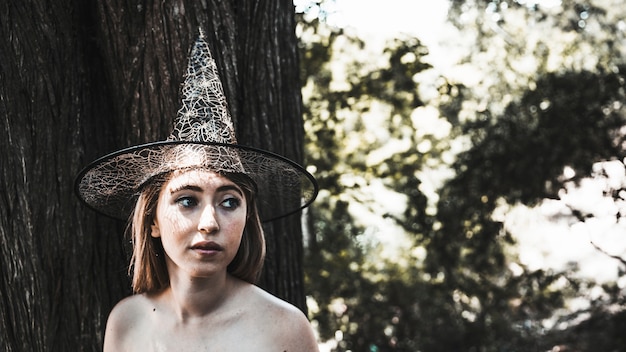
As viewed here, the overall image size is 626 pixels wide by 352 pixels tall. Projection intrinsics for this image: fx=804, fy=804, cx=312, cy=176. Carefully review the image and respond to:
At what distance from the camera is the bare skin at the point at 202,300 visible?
272 centimetres

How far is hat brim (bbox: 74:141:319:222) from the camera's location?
9.11 feet

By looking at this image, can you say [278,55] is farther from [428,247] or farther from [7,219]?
[428,247]

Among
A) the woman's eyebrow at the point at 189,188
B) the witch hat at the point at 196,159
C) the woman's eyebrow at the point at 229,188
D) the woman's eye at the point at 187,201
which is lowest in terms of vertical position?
the woman's eye at the point at 187,201

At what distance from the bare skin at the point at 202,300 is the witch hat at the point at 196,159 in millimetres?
89

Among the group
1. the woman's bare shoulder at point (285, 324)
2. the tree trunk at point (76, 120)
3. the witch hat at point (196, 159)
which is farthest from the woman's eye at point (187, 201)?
the tree trunk at point (76, 120)

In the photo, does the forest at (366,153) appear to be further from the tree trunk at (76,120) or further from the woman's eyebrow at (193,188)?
the woman's eyebrow at (193,188)

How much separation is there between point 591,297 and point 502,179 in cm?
196

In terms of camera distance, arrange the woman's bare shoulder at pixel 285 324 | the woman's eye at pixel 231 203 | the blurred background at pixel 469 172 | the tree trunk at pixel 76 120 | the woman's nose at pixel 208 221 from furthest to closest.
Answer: the blurred background at pixel 469 172
the tree trunk at pixel 76 120
the woman's bare shoulder at pixel 285 324
the woman's eye at pixel 231 203
the woman's nose at pixel 208 221

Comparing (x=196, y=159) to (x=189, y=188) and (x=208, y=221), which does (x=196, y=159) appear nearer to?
(x=189, y=188)

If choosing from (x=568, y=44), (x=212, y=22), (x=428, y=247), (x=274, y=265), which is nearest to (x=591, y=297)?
(x=428, y=247)

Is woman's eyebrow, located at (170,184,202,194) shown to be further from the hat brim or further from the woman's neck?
the woman's neck

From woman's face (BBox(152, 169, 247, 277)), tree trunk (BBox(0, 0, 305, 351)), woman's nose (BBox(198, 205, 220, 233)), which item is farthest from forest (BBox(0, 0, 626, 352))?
woman's nose (BBox(198, 205, 220, 233))

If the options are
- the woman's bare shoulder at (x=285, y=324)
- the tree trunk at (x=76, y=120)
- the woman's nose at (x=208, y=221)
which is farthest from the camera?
the tree trunk at (x=76, y=120)

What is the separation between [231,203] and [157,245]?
0.42 meters
